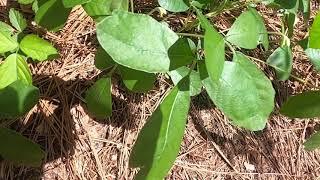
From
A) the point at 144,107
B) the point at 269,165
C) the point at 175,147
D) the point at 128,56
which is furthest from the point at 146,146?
the point at 269,165

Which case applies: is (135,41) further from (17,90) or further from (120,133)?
(120,133)

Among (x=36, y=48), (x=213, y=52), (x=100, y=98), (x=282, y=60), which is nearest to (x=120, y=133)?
(x=100, y=98)

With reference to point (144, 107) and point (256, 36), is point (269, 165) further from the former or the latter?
point (256, 36)

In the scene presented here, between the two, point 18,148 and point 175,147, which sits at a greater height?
point 175,147

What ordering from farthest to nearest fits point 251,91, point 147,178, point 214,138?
point 214,138
point 251,91
point 147,178

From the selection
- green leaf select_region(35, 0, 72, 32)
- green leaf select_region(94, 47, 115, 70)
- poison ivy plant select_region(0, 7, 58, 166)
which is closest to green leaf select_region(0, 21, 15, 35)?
poison ivy plant select_region(0, 7, 58, 166)

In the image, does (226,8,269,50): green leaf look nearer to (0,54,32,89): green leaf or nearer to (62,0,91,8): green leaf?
(62,0,91,8): green leaf

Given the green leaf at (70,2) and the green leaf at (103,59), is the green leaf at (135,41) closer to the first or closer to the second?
the green leaf at (70,2)
